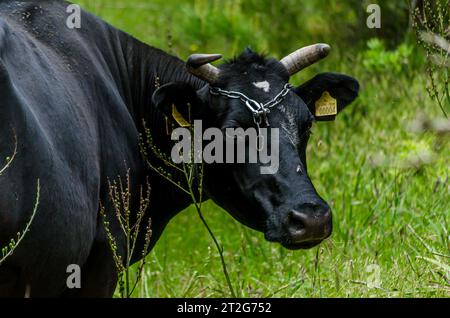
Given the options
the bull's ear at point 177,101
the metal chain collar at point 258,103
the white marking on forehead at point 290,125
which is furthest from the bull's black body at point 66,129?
the white marking on forehead at point 290,125

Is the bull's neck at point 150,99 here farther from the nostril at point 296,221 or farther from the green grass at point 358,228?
the nostril at point 296,221

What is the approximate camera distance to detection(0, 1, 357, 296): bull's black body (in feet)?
18.8

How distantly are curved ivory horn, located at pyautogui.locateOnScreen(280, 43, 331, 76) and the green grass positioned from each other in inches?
A: 22.6

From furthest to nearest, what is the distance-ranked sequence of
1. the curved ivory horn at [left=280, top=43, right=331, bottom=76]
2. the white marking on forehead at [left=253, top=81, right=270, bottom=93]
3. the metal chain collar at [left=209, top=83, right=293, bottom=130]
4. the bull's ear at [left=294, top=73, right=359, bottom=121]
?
the bull's ear at [left=294, top=73, right=359, bottom=121] < the curved ivory horn at [left=280, top=43, right=331, bottom=76] < the white marking on forehead at [left=253, top=81, right=270, bottom=93] < the metal chain collar at [left=209, top=83, right=293, bottom=130]

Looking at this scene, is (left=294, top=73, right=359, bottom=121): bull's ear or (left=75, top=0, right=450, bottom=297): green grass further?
(left=75, top=0, right=450, bottom=297): green grass

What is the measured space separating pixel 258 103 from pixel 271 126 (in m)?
0.17

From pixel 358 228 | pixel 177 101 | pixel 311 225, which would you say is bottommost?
pixel 358 228

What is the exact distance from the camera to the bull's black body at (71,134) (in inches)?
226

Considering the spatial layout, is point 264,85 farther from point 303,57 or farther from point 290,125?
point 303,57

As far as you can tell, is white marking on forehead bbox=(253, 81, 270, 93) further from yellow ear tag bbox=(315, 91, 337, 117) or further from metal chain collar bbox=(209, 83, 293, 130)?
yellow ear tag bbox=(315, 91, 337, 117)

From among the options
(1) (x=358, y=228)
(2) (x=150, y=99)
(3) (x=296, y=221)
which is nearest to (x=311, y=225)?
(3) (x=296, y=221)

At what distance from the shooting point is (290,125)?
6.71m

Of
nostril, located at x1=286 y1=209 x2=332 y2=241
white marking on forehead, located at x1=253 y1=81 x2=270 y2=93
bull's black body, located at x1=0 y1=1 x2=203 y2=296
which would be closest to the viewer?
bull's black body, located at x1=0 y1=1 x2=203 y2=296

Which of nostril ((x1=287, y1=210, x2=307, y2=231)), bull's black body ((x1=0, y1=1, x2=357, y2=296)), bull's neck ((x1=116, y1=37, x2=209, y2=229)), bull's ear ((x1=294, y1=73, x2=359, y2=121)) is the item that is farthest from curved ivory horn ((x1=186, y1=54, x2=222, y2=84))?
nostril ((x1=287, y1=210, x2=307, y2=231))
